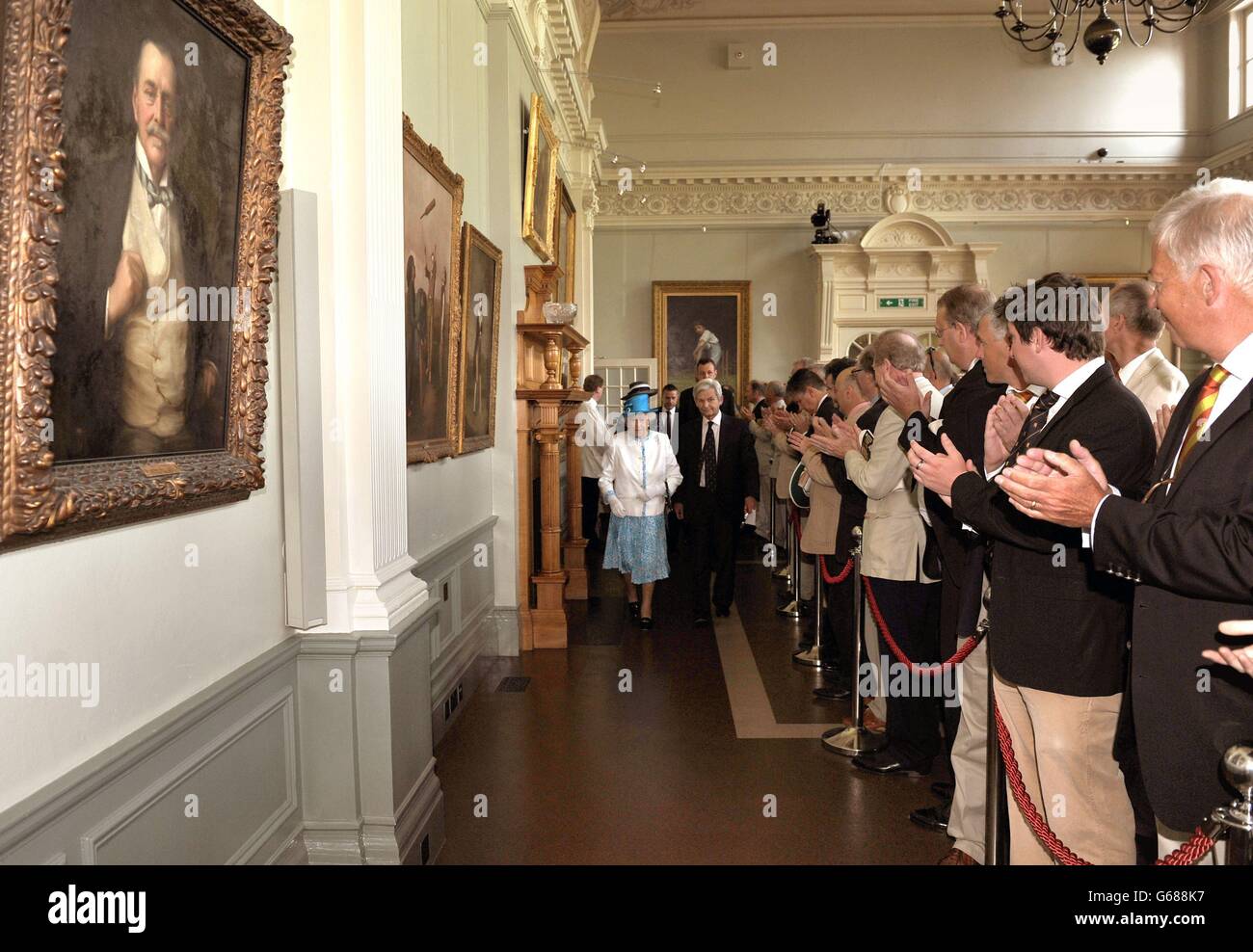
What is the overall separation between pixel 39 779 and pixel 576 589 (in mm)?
8042

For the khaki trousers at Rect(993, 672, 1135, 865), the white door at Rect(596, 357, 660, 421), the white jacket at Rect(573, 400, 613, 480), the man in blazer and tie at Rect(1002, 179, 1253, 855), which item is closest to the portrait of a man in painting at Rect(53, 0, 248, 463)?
the man in blazer and tie at Rect(1002, 179, 1253, 855)

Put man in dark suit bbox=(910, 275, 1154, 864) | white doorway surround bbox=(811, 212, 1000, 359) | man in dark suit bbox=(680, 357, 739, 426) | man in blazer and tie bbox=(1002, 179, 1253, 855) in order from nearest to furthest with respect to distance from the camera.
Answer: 1. man in blazer and tie bbox=(1002, 179, 1253, 855)
2. man in dark suit bbox=(910, 275, 1154, 864)
3. man in dark suit bbox=(680, 357, 739, 426)
4. white doorway surround bbox=(811, 212, 1000, 359)

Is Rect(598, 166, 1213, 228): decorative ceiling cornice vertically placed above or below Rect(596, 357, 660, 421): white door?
above

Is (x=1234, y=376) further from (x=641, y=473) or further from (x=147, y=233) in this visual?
(x=641, y=473)

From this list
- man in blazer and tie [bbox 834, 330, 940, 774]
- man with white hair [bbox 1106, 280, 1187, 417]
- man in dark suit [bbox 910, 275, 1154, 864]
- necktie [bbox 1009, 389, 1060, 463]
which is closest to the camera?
man in dark suit [bbox 910, 275, 1154, 864]

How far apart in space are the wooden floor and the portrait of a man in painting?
2.49m

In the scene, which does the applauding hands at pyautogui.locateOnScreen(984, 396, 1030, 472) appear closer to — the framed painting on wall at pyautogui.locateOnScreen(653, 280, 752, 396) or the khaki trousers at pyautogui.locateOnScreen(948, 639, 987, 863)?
the khaki trousers at pyautogui.locateOnScreen(948, 639, 987, 863)

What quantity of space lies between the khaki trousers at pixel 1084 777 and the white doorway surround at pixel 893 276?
13.6 metres

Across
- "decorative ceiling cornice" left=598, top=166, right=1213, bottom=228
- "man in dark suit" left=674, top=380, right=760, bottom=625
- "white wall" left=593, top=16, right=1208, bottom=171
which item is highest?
"white wall" left=593, top=16, right=1208, bottom=171

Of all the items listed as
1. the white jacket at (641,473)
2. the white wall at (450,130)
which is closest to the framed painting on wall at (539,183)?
the white wall at (450,130)

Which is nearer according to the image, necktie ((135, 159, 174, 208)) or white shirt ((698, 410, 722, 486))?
necktie ((135, 159, 174, 208))

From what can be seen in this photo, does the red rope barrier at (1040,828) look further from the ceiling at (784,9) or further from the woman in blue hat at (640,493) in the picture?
the ceiling at (784,9)

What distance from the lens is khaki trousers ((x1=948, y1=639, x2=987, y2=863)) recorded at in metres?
3.91

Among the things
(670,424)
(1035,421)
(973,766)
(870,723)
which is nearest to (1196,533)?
(1035,421)
